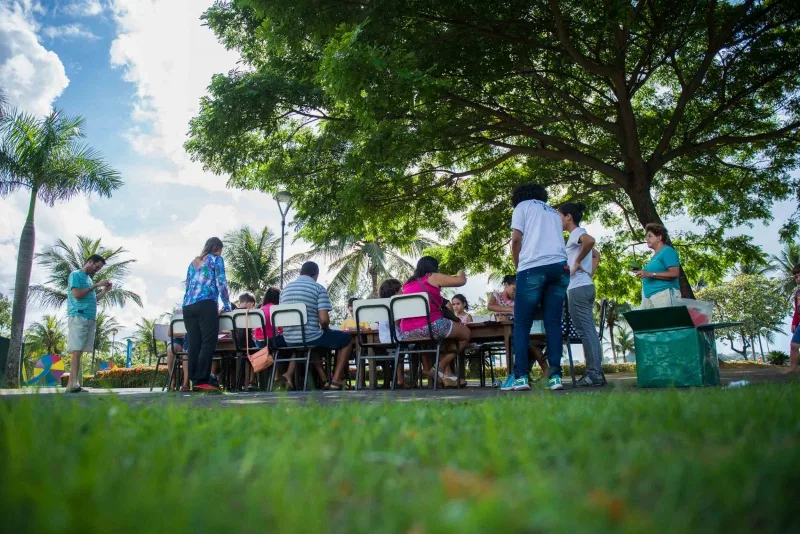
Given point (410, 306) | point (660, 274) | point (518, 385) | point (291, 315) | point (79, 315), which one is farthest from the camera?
point (79, 315)

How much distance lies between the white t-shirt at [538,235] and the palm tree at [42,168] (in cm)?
2063

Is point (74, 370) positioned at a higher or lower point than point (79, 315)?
lower

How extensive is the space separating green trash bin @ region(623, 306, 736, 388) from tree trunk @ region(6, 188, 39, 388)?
19.4 metres

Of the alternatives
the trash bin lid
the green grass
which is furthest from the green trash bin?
the green grass

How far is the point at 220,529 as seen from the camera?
1.01 metres

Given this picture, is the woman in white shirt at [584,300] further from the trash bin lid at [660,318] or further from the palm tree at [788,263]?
the palm tree at [788,263]

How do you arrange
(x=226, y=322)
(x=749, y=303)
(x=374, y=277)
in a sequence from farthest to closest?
(x=749, y=303) → (x=374, y=277) → (x=226, y=322)

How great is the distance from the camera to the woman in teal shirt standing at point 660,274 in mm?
6815

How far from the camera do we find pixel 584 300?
23.8 ft

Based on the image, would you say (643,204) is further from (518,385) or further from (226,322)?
(226,322)

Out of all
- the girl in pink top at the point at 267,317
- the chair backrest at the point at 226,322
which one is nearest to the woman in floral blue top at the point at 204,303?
the chair backrest at the point at 226,322

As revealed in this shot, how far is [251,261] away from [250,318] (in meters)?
35.0

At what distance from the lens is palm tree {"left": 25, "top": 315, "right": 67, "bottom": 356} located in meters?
→ 50.3

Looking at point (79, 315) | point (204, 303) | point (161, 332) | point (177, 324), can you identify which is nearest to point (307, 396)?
point (204, 303)
